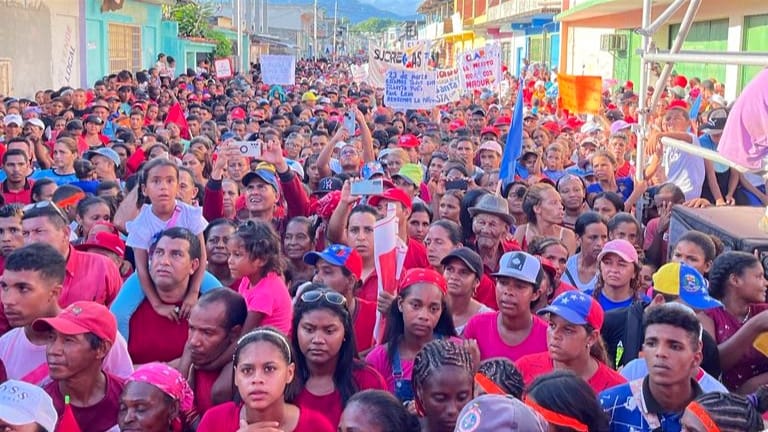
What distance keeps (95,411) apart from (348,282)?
1769mm

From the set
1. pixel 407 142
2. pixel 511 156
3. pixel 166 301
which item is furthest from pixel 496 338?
pixel 407 142

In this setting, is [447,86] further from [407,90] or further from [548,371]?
[548,371]

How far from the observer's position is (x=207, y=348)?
15.1ft

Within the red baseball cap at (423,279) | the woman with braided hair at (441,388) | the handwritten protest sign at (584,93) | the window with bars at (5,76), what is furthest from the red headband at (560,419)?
the window with bars at (5,76)

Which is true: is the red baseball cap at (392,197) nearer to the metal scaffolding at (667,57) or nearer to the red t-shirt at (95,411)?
the metal scaffolding at (667,57)

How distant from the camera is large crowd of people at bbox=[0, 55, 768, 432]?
4.00 m

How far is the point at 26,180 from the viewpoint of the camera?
340 inches

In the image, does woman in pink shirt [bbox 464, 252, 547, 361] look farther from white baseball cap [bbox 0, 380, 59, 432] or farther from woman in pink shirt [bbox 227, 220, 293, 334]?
white baseball cap [bbox 0, 380, 59, 432]

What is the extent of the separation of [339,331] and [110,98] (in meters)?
13.3

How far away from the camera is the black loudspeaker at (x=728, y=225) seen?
530 cm

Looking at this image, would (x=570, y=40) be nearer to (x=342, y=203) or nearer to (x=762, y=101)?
(x=342, y=203)

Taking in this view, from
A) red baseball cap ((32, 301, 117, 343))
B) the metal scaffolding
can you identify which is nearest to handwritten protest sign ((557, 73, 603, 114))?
the metal scaffolding

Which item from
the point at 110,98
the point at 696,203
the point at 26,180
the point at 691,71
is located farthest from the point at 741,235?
the point at 691,71

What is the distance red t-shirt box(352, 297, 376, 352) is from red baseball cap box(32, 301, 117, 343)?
4.96ft
